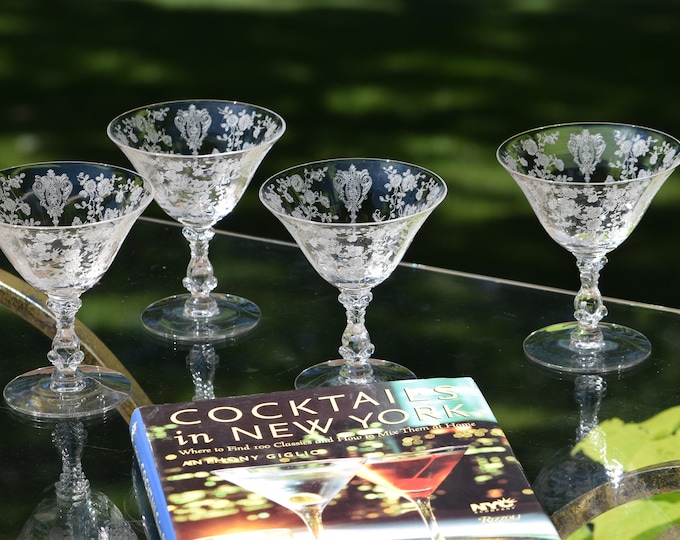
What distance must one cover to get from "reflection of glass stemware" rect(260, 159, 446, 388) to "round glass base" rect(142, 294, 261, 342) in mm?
123

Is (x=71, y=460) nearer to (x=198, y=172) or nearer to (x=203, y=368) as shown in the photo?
(x=203, y=368)

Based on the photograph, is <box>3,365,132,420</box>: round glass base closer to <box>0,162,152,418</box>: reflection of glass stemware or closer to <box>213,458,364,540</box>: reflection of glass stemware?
<box>0,162,152,418</box>: reflection of glass stemware

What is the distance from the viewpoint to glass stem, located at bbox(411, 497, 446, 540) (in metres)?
0.77

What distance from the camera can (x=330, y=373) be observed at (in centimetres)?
111

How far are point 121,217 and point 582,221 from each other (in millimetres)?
418

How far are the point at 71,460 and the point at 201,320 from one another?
0.28 meters

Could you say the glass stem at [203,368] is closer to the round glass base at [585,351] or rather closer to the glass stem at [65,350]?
the glass stem at [65,350]

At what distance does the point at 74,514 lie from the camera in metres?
0.90

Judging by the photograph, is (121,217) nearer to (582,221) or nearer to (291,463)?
(291,463)

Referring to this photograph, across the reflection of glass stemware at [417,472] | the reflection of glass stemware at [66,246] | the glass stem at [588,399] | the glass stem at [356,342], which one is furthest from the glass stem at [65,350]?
the glass stem at [588,399]

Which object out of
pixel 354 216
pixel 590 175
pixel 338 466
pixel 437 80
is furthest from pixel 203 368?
pixel 437 80

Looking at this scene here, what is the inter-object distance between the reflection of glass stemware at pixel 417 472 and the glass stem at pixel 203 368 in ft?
0.89

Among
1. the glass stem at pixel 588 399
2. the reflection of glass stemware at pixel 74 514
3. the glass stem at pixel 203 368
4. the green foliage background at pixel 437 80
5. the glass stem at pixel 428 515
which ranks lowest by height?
the glass stem at pixel 428 515

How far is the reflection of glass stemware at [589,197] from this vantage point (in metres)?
1.08
